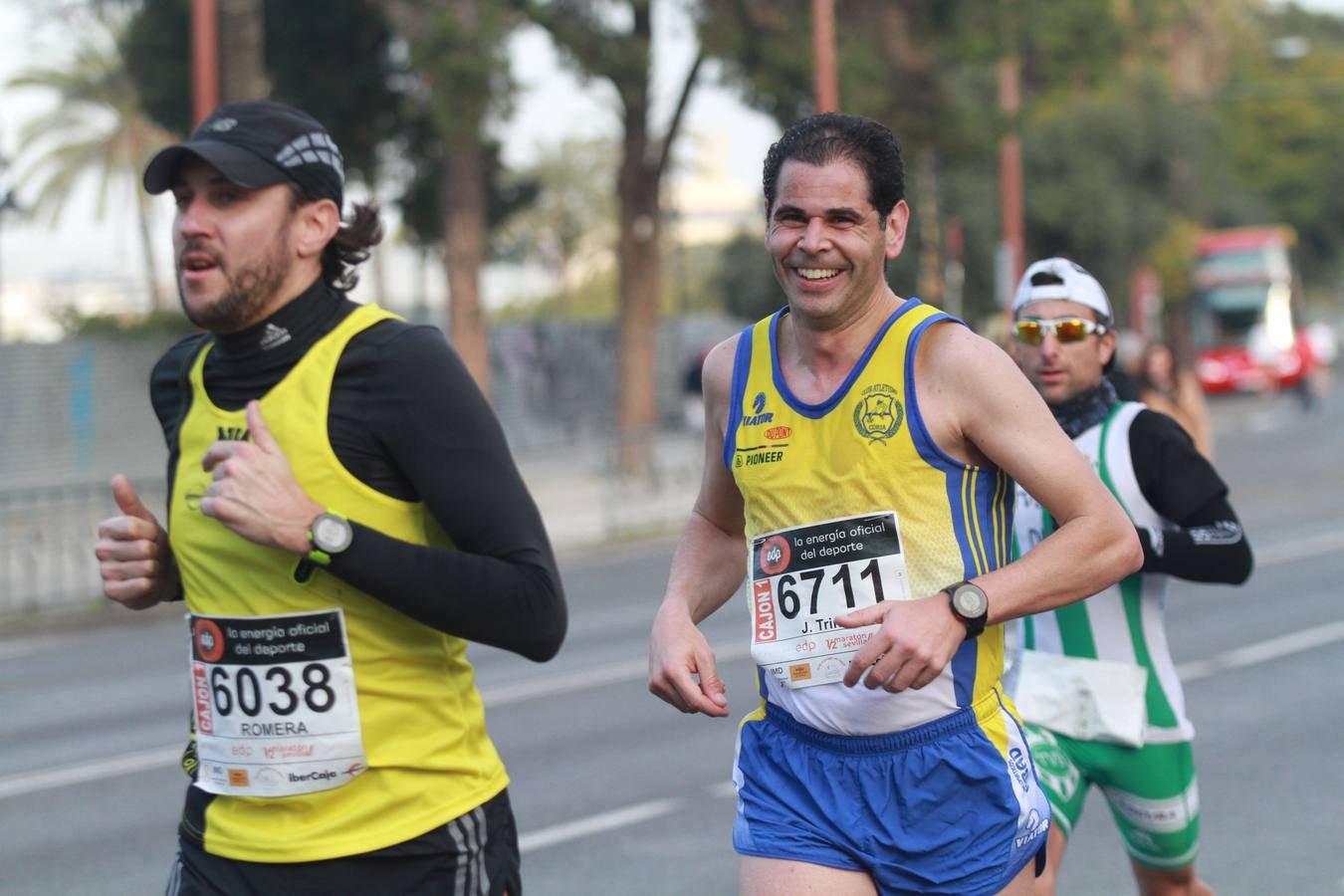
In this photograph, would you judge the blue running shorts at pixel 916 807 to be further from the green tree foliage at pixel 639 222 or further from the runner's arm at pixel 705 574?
the green tree foliage at pixel 639 222

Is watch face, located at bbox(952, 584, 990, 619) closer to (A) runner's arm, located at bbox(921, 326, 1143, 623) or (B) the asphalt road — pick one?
(A) runner's arm, located at bbox(921, 326, 1143, 623)

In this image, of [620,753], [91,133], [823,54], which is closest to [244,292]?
[620,753]

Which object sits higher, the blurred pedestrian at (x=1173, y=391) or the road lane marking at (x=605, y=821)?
the blurred pedestrian at (x=1173, y=391)

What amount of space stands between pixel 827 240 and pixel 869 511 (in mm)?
496

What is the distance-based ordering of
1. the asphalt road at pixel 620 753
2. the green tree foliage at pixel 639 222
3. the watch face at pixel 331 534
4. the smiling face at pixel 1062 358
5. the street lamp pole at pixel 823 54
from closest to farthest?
the watch face at pixel 331 534, the smiling face at pixel 1062 358, the asphalt road at pixel 620 753, the street lamp pole at pixel 823 54, the green tree foliage at pixel 639 222

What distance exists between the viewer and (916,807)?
10.2ft

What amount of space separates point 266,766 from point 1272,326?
42869mm

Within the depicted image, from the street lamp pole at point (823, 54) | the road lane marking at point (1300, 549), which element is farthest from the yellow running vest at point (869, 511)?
the street lamp pole at point (823, 54)

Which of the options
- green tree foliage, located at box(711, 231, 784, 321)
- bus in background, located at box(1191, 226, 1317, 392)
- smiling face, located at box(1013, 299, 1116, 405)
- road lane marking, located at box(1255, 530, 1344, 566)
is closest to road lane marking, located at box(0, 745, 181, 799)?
smiling face, located at box(1013, 299, 1116, 405)

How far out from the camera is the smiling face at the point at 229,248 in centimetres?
290

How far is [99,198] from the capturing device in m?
41.7

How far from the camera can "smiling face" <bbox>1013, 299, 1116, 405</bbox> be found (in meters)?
4.66

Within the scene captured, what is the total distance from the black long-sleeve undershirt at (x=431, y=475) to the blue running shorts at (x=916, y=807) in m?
0.61

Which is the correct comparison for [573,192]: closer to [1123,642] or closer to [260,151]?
[1123,642]
